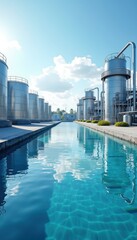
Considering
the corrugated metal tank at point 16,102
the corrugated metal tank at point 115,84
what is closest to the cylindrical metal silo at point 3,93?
the corrugated metal tank at point 16,102

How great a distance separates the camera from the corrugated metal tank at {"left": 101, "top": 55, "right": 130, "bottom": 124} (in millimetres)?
34688

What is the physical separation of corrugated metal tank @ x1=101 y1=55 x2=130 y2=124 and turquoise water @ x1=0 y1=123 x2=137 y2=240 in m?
29.1

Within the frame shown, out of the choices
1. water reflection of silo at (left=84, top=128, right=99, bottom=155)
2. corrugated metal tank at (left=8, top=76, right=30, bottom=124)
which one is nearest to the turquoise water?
water reflection of silo at (left=84, top=128, right=99, bottom=155)

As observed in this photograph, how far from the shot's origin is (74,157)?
32.9 feet

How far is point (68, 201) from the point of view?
471 cm

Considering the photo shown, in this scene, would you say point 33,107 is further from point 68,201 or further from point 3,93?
point 68,201

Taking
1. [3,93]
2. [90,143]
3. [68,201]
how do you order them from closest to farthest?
[68,201]
[90,143]
[3,93]

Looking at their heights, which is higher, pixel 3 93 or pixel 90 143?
pixel 3 93

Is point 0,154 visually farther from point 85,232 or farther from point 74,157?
point 85,232

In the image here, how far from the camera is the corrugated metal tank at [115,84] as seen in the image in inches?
1366

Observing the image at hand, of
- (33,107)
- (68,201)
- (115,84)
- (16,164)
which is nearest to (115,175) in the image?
(68,201)

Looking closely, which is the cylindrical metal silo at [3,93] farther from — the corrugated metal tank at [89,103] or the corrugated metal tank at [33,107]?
the corrugated metal tank at [89,103]

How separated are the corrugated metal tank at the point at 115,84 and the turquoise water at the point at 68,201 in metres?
29.1

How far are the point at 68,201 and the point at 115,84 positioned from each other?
3380 cm
